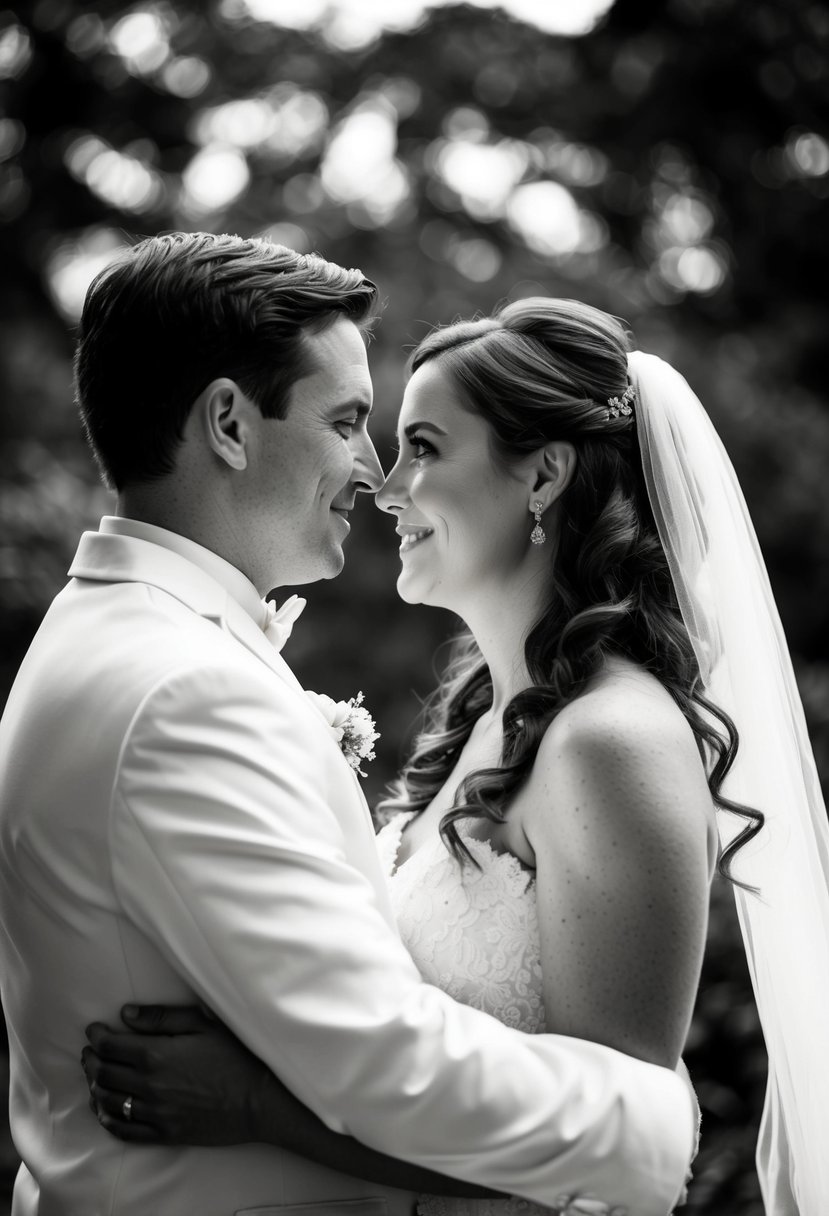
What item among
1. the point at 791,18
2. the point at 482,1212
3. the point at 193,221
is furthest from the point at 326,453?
the point at 791,18

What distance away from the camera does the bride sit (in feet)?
8.63

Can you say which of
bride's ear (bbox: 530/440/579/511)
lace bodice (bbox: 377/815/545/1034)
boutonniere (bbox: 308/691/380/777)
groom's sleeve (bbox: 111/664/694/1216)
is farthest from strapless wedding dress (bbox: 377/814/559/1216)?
bride's ear (bbox: 530/440/579/511)

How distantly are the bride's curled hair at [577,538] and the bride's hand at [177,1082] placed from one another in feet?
3.18

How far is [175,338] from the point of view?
2.64 metres

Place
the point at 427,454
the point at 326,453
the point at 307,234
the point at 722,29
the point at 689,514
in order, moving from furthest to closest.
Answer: the point at 722,29 → the point at 307,234 → the point at 427,454 → the point at 689,514 → the point at 326,453

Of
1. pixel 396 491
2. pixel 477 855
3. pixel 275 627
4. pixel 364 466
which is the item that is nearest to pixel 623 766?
pixel 477 855

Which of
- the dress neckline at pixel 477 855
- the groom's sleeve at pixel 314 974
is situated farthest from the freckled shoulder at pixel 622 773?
the groom's sleeve at pixel 314 974

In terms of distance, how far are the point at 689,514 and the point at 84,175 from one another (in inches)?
424

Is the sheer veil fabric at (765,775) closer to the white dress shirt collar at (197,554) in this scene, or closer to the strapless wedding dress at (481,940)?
the strapless wedding dress at (481,940)

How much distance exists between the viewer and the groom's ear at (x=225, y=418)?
266cm

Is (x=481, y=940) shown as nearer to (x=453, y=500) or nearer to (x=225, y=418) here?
(x=453, y=500)

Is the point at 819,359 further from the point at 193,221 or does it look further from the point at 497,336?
the point at 497,336

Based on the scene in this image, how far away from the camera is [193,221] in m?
11.4

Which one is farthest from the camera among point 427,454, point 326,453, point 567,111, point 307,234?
point 567,111
